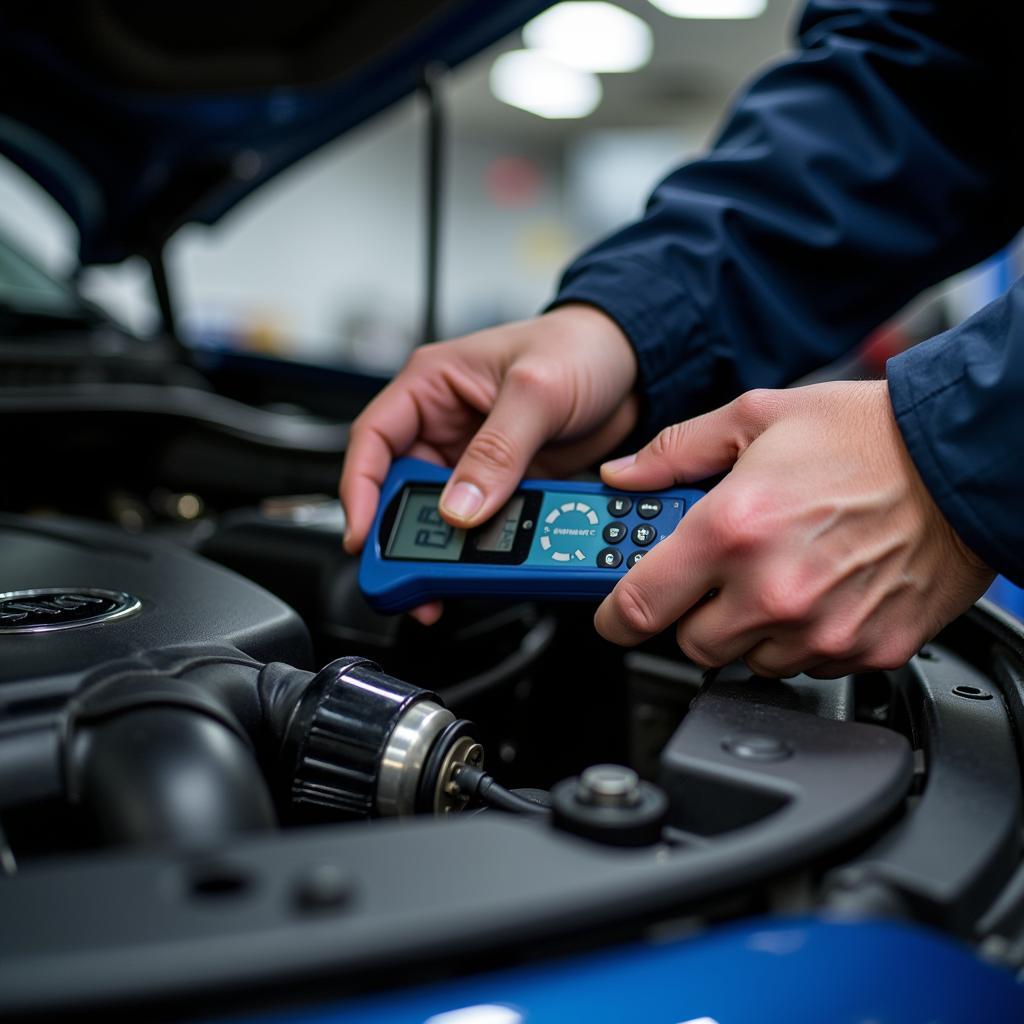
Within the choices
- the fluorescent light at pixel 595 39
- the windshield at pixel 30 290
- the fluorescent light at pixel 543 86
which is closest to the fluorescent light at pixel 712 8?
the fluorescent light at pixel 595 39

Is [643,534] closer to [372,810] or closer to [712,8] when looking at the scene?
[372,810]

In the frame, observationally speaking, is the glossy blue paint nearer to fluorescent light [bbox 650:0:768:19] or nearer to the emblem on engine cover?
the emblem on engine cover

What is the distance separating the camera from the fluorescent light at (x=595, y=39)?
4.30 meters

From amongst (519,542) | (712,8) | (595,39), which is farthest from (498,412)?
(595,39)

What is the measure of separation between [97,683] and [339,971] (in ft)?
0.69

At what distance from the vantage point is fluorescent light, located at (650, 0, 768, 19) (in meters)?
4.53

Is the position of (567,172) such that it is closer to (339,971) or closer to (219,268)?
(219,268)

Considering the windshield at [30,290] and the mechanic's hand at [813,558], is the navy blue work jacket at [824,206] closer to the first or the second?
the mechanic's hand at [813,558]

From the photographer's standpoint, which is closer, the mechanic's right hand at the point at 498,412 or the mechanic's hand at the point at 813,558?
the mechanic's hand at the point at 813,558

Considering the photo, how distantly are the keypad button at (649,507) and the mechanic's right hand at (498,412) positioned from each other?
9 centimetres

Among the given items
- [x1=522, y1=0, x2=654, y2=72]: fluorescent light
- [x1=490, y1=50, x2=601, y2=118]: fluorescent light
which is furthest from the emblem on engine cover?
[x1=490, y1=50, x2=601, y2=118]: fluorescent light

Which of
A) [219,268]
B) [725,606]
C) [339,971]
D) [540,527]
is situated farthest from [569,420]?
[219,268]

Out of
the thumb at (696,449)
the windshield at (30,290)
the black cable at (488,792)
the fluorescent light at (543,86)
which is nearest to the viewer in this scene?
the black cable at (488,792)

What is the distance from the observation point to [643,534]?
1.91 ft
